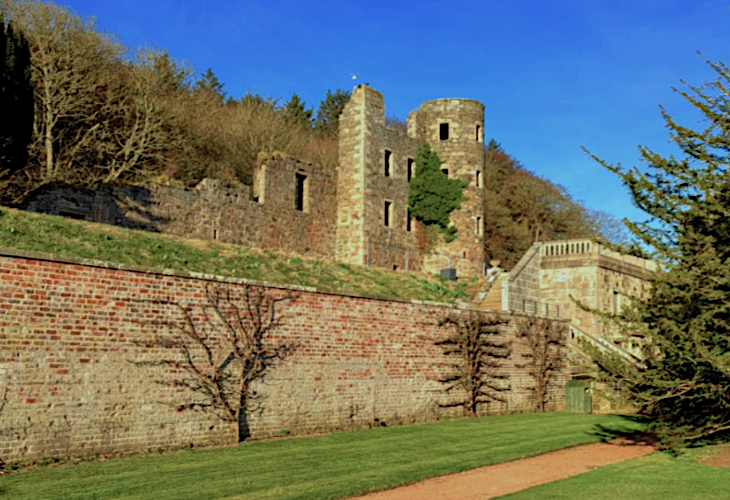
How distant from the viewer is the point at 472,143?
3634 centimetres

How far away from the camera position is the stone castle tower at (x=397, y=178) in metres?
33.4

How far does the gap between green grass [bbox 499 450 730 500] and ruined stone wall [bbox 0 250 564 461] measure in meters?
5.56

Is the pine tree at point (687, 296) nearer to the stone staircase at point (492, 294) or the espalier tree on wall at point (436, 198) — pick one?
the stone staircase at point (492, 294)

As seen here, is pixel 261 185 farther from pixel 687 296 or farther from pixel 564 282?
pixel 687 296

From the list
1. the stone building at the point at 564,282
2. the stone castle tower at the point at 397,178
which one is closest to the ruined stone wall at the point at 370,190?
the stone castle tower at the point at 397,178

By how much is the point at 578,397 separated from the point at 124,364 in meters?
14.6

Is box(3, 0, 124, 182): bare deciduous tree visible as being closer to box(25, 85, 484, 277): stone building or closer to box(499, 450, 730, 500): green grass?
box(25, 85, 484, 277): stone building

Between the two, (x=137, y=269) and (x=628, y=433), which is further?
(x=628, y=433)

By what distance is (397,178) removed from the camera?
35.1 metres

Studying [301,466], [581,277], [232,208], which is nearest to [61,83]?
[232,208]

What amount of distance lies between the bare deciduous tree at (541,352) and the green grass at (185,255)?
4.10m

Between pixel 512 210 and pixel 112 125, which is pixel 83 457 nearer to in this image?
pixel 112 125

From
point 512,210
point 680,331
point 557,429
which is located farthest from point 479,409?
point 512,210

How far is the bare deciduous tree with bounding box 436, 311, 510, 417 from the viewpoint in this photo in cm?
1848
